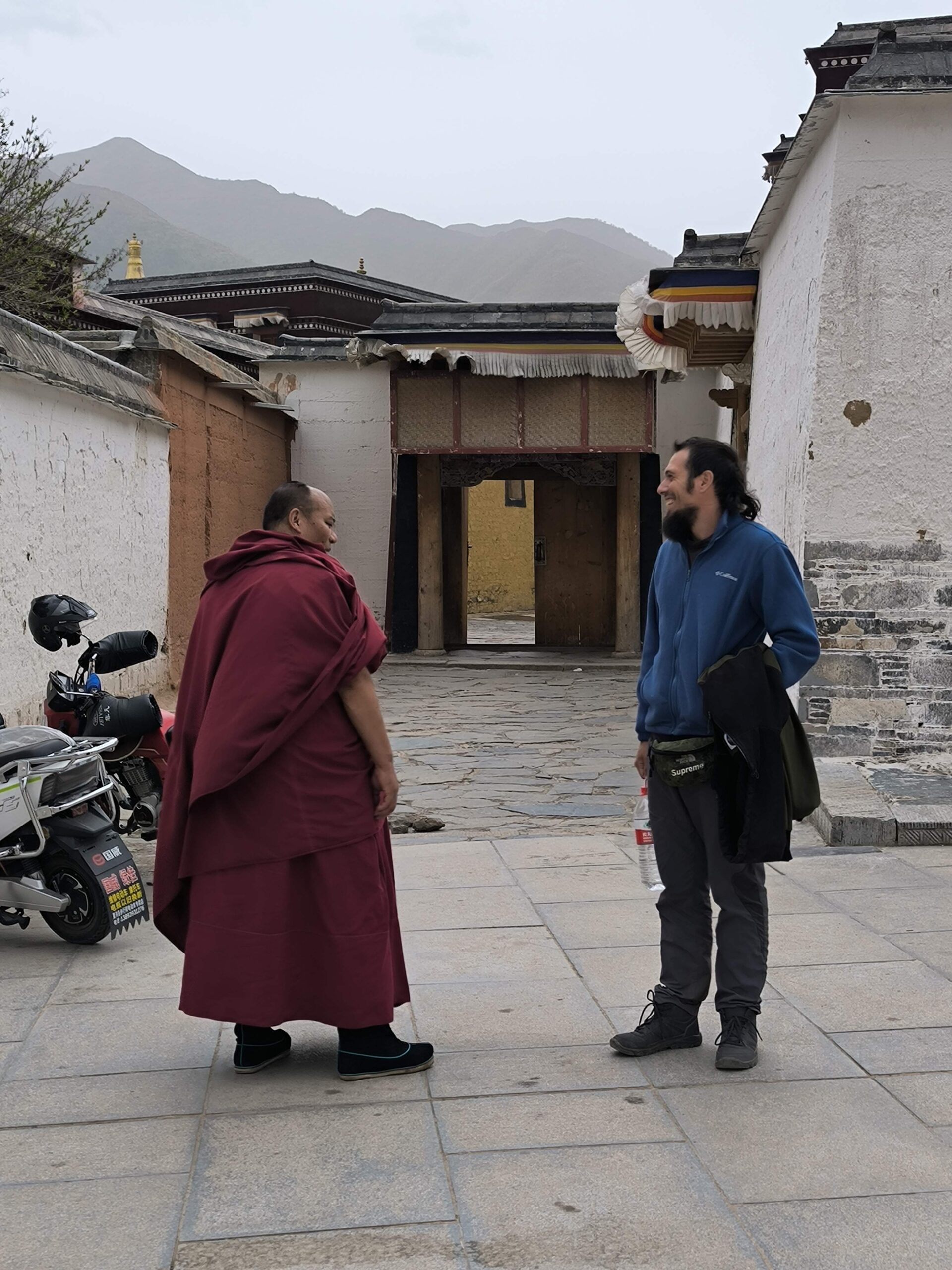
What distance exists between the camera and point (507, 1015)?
12.8 feet

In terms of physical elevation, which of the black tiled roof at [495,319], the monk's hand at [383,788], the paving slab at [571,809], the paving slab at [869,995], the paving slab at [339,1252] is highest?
the black tiled roof at [495,319]

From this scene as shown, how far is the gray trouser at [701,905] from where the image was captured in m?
3.50

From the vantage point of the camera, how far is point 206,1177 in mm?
2824

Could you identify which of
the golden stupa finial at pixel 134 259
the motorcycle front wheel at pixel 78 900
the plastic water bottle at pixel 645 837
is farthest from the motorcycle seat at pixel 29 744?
the golden stupa finial at pixel 134 259

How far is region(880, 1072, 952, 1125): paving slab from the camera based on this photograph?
3125 mm

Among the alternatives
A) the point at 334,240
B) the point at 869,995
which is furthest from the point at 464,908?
the point at 334,240

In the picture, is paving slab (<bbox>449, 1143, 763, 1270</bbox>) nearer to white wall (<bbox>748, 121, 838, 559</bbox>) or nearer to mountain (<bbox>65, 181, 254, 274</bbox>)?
white wall (<bbox>748, 121, 838, 559</bbox>)

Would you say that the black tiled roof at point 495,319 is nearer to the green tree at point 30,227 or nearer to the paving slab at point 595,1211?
the green tree at point 30,227

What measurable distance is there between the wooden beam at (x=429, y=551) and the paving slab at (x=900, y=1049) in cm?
1312

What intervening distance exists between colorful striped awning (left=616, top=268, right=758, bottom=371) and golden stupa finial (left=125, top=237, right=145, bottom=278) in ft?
39.8

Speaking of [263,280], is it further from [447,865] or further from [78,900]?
[78,900]

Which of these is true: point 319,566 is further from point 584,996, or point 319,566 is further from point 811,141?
point 811,141

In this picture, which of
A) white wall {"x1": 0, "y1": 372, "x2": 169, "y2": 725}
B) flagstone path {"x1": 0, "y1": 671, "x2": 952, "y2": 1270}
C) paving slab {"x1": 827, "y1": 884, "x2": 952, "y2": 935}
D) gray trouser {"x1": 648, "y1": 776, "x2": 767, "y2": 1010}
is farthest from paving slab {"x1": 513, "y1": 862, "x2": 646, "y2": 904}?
white wall {"x1": 0, "y1": 372, "x2": 169, "y2": 725}

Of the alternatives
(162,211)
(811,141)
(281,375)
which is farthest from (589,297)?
(811,141)
